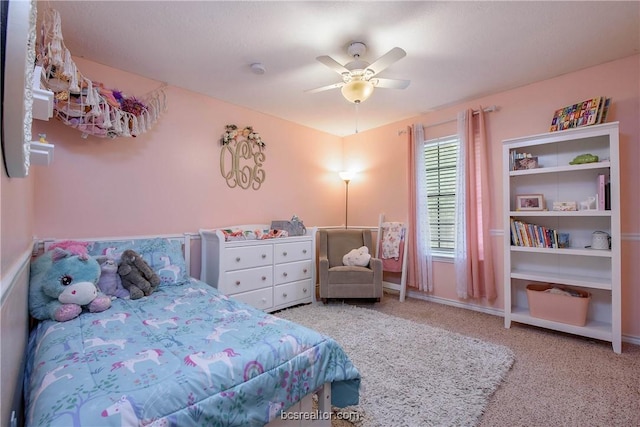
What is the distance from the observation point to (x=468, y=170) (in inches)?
130

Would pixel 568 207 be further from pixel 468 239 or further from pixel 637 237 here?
pixel 468 239

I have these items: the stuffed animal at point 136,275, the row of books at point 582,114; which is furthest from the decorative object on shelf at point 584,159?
the stuffed animal at point 136,275

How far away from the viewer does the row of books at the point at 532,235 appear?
267cm

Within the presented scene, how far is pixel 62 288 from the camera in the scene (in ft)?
5.62

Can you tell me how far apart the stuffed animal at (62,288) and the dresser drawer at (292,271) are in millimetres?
1717

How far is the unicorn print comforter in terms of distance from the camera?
2.91 ft

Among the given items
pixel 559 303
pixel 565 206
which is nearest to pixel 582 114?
pixel 565 206

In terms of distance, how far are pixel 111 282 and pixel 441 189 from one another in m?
3.57

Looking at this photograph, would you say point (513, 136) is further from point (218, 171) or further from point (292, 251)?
point (218, 171)

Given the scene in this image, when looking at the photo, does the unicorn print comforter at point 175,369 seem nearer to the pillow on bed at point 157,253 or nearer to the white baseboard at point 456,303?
the pillow on bed at point 157,253

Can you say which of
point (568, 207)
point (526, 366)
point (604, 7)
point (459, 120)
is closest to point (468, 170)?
point (459, 120)

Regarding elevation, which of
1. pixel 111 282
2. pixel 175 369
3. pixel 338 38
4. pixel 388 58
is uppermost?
pixel 338 38

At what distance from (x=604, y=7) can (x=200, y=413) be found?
10.3 ft

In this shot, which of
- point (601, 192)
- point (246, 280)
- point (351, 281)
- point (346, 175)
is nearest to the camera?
point (601, 192)
